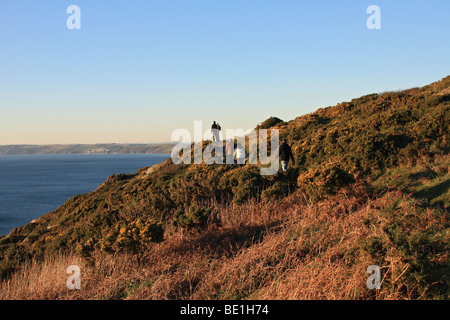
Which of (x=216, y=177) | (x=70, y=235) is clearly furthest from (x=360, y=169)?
→ (x=70, y=235)

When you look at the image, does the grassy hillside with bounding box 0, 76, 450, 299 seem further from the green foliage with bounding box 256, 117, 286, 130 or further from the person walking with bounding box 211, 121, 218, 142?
the green foliage with bounding box 256, 117, 286, 130

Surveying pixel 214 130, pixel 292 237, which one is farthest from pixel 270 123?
pixel 292 237

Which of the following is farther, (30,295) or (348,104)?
(348,104)

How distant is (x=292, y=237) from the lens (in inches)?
298

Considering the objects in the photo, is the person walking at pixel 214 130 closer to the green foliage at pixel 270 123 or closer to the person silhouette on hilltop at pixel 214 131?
the person silhouette on hilltop at pixel 214 131

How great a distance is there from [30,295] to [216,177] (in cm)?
908

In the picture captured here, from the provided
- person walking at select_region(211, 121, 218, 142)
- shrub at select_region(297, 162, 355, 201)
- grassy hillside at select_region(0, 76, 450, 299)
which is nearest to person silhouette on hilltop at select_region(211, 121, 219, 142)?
person walking at select_region(211, 121, 218, 142)

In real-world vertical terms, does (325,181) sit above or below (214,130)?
below

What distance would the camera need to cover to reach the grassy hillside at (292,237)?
17.4ft

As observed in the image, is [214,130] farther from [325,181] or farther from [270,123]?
[325,181]

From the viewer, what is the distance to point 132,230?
7.86 meters

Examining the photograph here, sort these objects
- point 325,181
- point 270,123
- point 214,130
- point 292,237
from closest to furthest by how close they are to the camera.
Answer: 1. point 292,237
2. point 325,181
3. point 214,130
4. point 270,123
